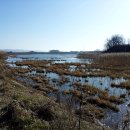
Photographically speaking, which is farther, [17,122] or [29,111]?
[29,111]

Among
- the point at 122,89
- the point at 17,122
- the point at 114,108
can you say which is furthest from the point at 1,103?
the point at 122,89

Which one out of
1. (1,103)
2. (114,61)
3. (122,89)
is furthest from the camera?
(114,61)

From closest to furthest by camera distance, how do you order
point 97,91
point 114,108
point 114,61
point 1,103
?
1. point 1,103
2. point 114,108
3. point 97,91
4. point 114,61

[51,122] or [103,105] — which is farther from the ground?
[51,122]

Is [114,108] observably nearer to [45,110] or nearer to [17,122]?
[45,110]

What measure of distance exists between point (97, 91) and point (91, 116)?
616 cm

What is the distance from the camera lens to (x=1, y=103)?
9156 millimetres

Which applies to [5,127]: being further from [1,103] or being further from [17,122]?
[1,103]

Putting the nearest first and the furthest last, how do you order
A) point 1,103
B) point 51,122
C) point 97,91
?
point 51,122, point 1,103, point 97,91

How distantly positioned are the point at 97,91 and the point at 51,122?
394 inches

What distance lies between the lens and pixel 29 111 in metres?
8.20

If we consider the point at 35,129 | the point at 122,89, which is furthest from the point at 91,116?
the point at 122,89

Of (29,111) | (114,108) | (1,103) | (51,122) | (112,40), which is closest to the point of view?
(51,122)

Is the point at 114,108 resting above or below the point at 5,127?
below
